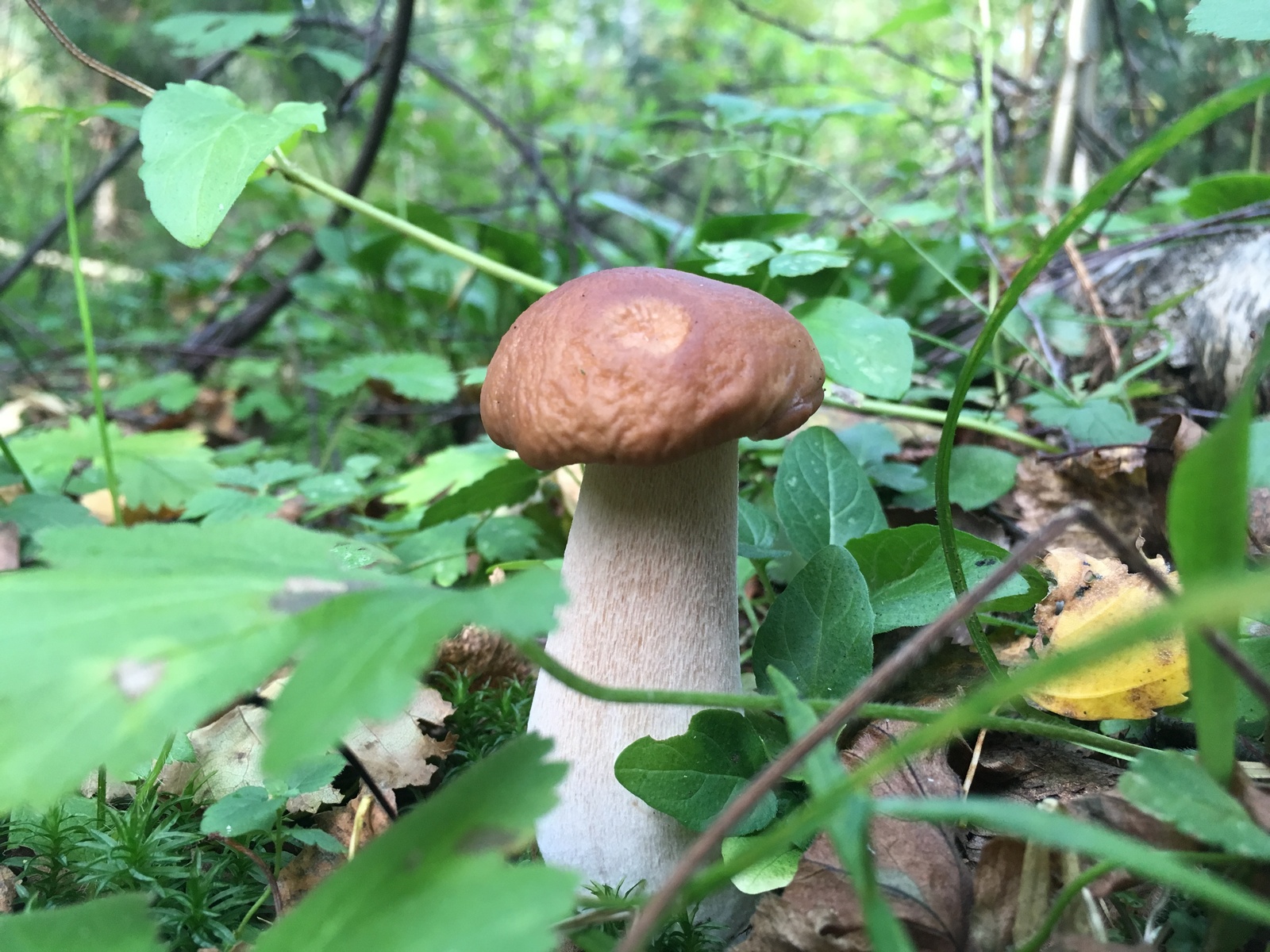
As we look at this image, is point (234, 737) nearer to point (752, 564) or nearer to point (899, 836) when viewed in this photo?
point (752, 564)

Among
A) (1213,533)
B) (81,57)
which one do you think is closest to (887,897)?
(1213,533)

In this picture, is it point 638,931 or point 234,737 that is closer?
point 638,931

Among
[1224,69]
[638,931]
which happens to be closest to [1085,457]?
[638,931]

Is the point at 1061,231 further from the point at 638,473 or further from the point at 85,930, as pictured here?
the point at 85,930

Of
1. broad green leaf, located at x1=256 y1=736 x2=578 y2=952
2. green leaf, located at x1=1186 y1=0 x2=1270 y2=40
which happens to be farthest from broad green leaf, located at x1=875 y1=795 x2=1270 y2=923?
green leaf, located at x1=1186 y1=0 x2=1270 y2=40

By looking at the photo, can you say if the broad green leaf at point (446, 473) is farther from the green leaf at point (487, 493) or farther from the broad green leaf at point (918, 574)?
the broad green leaf at point (918, 574)

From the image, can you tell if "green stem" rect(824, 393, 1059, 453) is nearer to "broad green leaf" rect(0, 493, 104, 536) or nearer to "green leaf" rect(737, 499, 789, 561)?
"green leaf" rect(737, 499, 789, 561)
